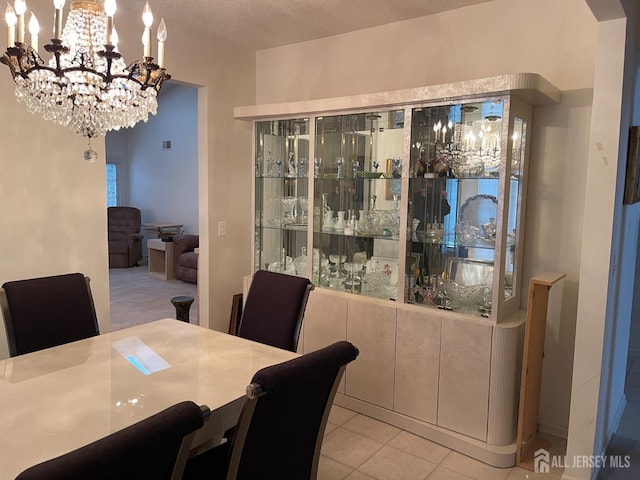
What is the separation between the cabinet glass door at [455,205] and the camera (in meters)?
2.78

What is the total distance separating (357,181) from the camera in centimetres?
340

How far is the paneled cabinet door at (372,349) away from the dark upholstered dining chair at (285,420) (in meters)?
1.43

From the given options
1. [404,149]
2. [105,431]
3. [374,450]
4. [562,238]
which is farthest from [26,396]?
[562,238]

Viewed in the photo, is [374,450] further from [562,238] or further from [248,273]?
[248,273]

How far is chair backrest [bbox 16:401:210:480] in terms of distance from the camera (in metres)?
0.88

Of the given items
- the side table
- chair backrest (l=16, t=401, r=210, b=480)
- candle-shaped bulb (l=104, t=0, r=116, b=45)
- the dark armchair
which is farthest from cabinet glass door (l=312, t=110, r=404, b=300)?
the dark armchair

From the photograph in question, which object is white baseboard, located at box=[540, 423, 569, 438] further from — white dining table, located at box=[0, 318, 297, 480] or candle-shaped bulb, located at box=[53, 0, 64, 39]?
candle-shaped bulb, located at box=[53, 0, 64, 39]

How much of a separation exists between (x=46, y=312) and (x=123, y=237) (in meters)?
6.62

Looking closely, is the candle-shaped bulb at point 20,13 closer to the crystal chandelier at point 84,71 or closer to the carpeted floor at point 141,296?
the crystal chandelier at point 84,71

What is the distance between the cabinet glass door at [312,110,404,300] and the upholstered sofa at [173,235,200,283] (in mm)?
4139

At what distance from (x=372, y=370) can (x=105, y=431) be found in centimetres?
198

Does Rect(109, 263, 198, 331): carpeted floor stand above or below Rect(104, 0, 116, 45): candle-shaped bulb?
below

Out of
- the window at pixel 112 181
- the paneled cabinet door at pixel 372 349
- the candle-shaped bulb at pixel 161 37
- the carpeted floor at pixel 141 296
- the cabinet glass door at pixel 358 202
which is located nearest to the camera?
the candle-shaped bulb at pixel 161 37
